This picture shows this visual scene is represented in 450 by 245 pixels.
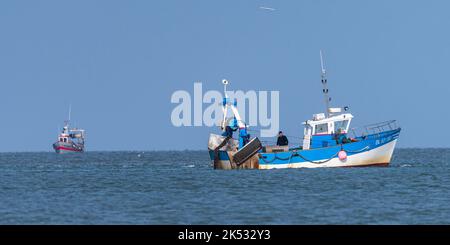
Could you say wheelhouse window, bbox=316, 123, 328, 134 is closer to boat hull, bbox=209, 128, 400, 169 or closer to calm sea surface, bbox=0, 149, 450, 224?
boat hull, bbox=209, 128, 400, 169

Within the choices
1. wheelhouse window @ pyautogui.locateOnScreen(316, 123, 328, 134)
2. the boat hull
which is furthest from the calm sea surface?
wheelhouse window @ pyautogui.locateOnScreen(316, 123, 328, 134)

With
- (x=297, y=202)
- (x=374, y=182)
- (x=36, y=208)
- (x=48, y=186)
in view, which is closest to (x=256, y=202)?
(x=297, y=202)

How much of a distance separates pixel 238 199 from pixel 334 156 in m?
23.5

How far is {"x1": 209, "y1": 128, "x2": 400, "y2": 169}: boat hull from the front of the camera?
7126 cm

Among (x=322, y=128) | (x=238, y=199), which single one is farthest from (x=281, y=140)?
(x=238, y=199)

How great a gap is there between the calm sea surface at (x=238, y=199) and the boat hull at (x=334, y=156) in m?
1.96

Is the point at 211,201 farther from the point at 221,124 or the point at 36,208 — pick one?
the point at 221,124

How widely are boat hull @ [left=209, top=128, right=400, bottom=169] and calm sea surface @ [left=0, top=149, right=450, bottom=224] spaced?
6.42 feet

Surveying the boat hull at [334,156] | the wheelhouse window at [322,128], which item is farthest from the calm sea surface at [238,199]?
the wheelhouse window at [322,128]

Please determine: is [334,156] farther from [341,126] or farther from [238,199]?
[238,199]

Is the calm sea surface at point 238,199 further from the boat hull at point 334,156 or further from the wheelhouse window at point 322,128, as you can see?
the wheelhouse window at point 322,128

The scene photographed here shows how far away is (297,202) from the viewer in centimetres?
4697

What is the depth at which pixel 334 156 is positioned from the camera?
234 feet
